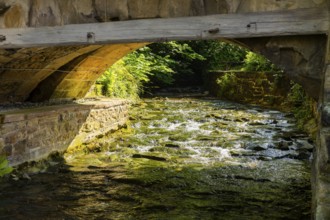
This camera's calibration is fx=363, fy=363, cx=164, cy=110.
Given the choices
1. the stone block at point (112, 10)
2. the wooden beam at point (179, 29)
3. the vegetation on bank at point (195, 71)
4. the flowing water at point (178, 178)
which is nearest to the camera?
the wooden beam at point (179, 29)

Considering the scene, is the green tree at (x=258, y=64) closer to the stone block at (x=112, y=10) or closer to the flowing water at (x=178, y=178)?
the flowing water at (x=178, y=178)

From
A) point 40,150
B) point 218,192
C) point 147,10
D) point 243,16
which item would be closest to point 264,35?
point 243,16

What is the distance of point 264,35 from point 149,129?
560 cm

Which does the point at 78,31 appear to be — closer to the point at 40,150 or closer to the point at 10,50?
the point at 10,50

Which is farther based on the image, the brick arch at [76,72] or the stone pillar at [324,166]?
the brick arch at [76,72]

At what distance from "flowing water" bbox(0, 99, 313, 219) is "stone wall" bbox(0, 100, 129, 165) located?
0.34 m

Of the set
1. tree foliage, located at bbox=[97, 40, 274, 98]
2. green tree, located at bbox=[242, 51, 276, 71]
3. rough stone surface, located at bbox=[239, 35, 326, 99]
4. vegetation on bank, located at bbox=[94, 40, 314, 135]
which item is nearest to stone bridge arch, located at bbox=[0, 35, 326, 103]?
rough stone surface, located at bbox=[239, 35, 326, 99]

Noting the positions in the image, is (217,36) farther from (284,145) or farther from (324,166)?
(284,145)

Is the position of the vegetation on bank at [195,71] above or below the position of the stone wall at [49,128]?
above

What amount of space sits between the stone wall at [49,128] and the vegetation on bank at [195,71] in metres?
2.26

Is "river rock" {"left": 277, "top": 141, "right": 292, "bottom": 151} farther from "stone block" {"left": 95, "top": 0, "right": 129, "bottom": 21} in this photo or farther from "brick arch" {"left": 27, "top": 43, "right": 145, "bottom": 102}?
"stone block" {"left": 95, "top": 0, "right": 129, "bottom": 21}

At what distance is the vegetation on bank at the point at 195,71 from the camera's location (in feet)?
36.5

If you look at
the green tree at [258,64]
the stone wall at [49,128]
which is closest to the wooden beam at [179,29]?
the stone wall at [49,128]

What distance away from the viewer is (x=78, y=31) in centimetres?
492
